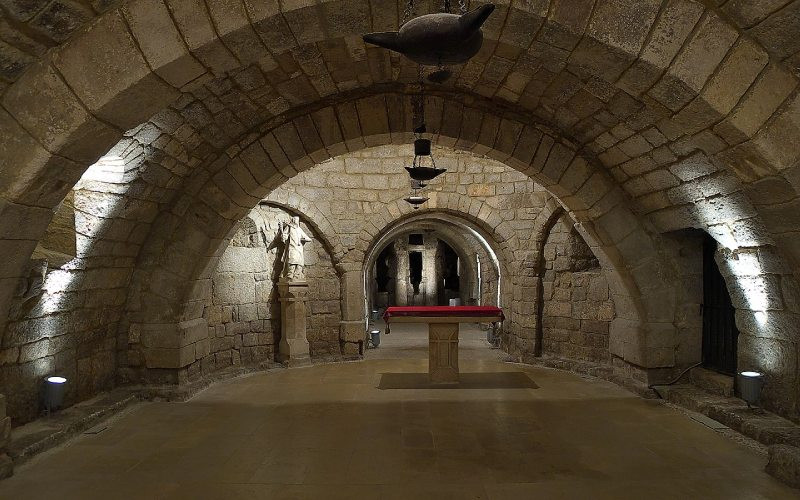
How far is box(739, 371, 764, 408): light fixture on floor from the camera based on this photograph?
471 cm

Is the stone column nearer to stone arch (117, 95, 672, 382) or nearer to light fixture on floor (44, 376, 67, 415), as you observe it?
light fixture on floor (44, 376, 67, 415)

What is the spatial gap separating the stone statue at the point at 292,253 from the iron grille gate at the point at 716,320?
548 cm

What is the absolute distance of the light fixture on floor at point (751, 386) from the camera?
15.5ft

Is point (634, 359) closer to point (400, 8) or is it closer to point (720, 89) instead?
point (720, 89)

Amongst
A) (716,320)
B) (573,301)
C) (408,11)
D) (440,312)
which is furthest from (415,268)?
(408,11)

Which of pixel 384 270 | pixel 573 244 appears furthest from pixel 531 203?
pixel 384 270

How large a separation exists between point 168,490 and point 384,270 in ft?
58.5

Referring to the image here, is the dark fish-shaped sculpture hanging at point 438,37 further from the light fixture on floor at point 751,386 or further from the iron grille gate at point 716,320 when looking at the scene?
the iron grille gate at point 716,320

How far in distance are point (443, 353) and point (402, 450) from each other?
2.62m

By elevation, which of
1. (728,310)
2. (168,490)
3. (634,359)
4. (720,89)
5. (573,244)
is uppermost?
(720,89)

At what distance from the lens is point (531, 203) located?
28.3 ft

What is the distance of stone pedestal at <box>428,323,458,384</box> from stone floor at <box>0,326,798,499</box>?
1.03 feet

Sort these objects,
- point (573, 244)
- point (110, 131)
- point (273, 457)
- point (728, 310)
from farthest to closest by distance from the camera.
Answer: point (573, 244) → point (728, 310) → point (273, 457) → point (110, 131)

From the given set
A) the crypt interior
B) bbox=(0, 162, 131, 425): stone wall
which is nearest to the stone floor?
the crypt interior
